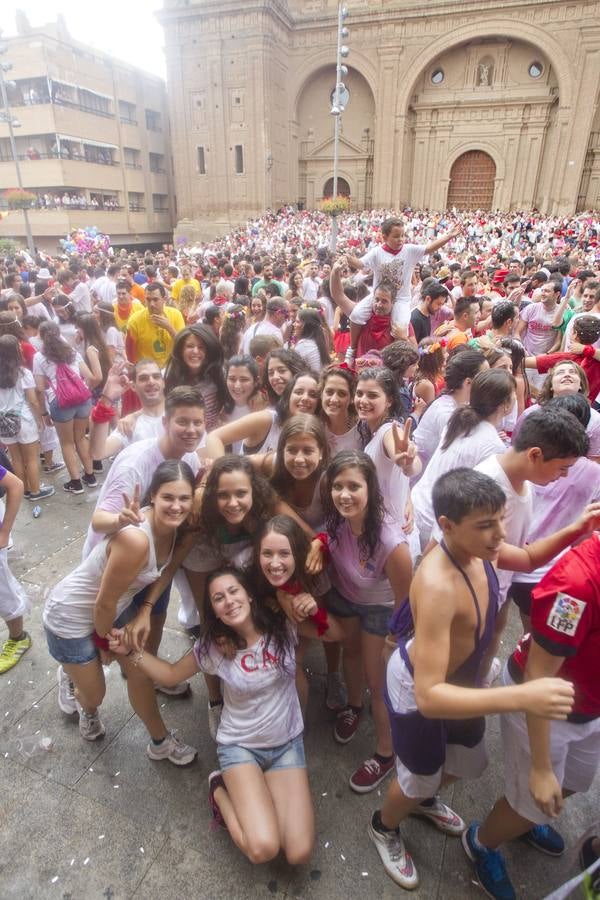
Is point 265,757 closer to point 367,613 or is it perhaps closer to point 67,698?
point 367,613

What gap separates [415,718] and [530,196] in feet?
103

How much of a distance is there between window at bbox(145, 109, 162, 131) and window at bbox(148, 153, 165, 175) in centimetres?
160

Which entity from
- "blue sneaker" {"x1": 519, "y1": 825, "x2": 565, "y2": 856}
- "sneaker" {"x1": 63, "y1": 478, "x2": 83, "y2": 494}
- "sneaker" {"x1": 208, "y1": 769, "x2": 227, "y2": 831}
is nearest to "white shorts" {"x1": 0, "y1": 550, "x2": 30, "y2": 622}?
"sneaker" {"x1": 208, "y1": 769, "x2": 227, "y2": 831}

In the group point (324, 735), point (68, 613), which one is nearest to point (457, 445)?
point (324, 735)

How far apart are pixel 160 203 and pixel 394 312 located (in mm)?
36964

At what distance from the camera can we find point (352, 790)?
95.6 inches

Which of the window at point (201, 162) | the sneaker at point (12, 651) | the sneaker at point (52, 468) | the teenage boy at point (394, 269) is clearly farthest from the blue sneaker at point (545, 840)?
the window at point (201, 162)

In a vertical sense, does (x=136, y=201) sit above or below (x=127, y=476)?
above

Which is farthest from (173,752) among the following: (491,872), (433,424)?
(433,424)

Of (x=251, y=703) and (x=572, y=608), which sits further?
(x=251, y=703)

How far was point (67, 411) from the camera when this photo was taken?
4.90 meters

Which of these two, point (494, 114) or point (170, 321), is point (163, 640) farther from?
point (494, 114)

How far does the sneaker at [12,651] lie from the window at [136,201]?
3541 cm

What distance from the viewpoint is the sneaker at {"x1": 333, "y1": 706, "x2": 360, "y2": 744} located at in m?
2.66
